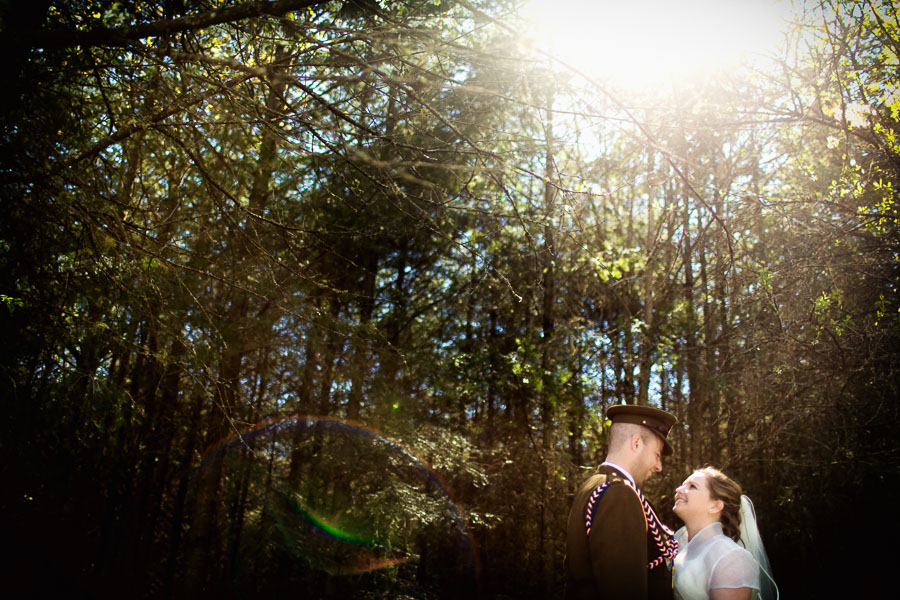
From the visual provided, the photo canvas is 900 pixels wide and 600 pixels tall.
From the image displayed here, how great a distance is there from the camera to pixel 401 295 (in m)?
11.1

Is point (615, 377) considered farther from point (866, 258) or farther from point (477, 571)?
point (866, 258)

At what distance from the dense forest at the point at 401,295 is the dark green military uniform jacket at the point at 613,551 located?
1183 millimetres

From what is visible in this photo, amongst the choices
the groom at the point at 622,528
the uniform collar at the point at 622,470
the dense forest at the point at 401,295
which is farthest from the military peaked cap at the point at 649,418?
the dense forest at the point at 401,295

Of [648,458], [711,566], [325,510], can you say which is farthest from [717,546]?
[325,510]

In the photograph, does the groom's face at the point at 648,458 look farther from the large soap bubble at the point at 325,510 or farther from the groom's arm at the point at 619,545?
the large soap bubble at the point at 325,510

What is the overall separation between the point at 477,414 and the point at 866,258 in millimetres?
8194

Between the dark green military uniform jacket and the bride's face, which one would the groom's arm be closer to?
the dark green military uniform jacket

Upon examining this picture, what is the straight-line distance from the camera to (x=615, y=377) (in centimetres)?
A: 1235

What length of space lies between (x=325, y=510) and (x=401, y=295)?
405cm

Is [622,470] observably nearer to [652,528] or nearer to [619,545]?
[652,528]

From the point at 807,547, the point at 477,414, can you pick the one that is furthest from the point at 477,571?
the point at 807,547

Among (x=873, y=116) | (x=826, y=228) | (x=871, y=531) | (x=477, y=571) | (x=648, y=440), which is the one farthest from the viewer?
(x=477, y=571)

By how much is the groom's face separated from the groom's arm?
0.77 ft

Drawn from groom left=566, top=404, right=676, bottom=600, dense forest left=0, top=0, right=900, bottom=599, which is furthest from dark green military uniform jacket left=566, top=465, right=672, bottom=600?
dense forest left=0, top=0, right=900, bottom=599
